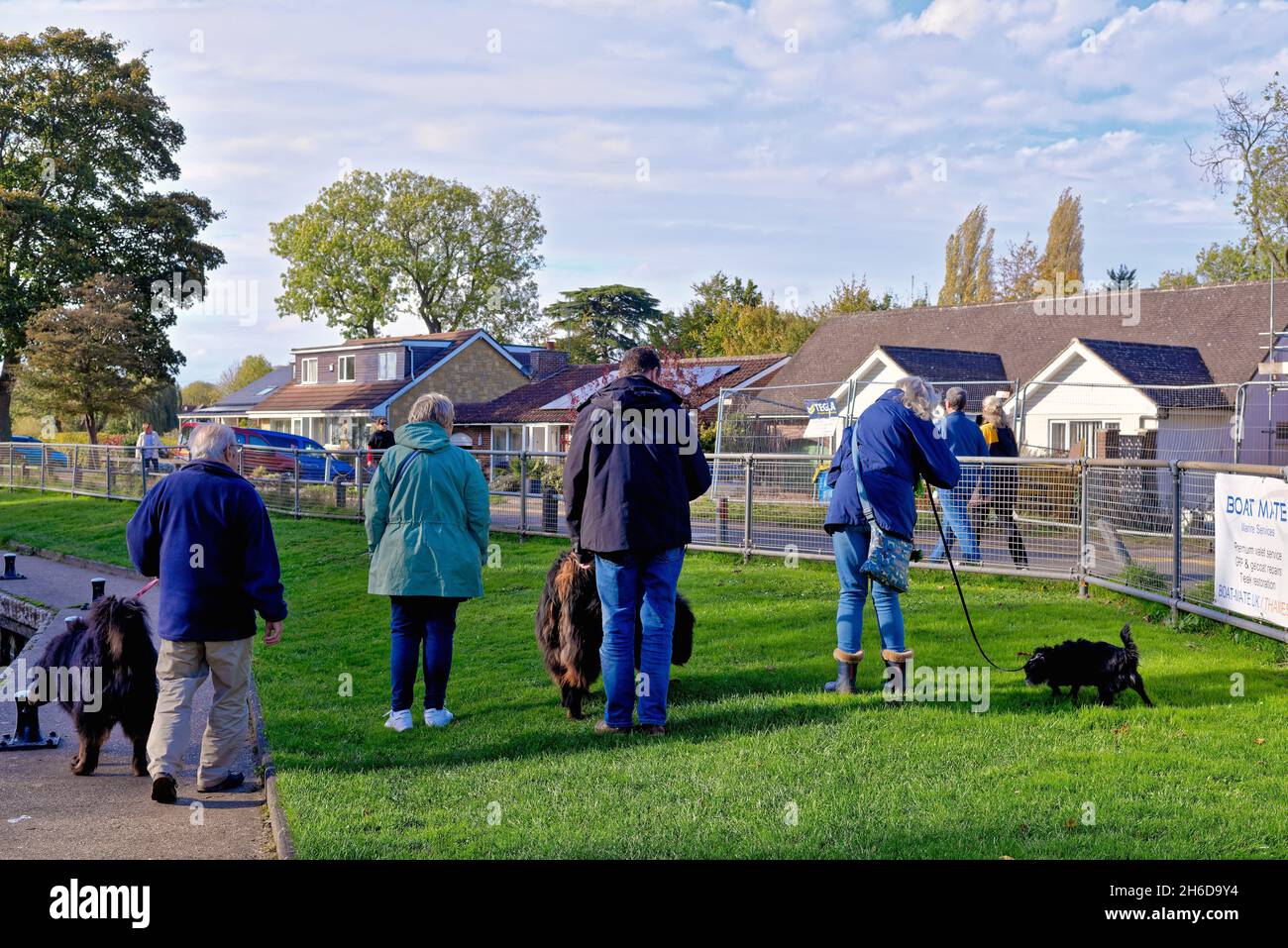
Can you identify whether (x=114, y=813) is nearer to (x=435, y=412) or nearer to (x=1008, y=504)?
(x=435, y=412)

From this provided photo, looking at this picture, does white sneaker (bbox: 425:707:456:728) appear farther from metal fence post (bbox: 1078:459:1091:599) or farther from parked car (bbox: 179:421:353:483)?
parked car (bbox: 179:421:353:483)

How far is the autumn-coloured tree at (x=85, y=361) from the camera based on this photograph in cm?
3834

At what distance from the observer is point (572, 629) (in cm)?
723

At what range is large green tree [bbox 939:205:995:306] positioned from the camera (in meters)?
68.8

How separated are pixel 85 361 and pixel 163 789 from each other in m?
36.9

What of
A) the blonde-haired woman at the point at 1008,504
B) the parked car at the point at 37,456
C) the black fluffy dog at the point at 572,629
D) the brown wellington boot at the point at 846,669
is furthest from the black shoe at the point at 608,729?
the parked car at the point at 37,456

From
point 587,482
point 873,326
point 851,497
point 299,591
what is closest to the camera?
point 587,482

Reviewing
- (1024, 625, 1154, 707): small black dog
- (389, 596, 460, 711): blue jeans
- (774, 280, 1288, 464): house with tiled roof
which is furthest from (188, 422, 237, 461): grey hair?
(774, 280, 1288, 464): house with tiled roof

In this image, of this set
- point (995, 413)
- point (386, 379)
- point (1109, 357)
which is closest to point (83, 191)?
point (386, 379)

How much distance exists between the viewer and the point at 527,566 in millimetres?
14633

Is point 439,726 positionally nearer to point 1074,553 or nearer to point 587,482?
point 587,482
